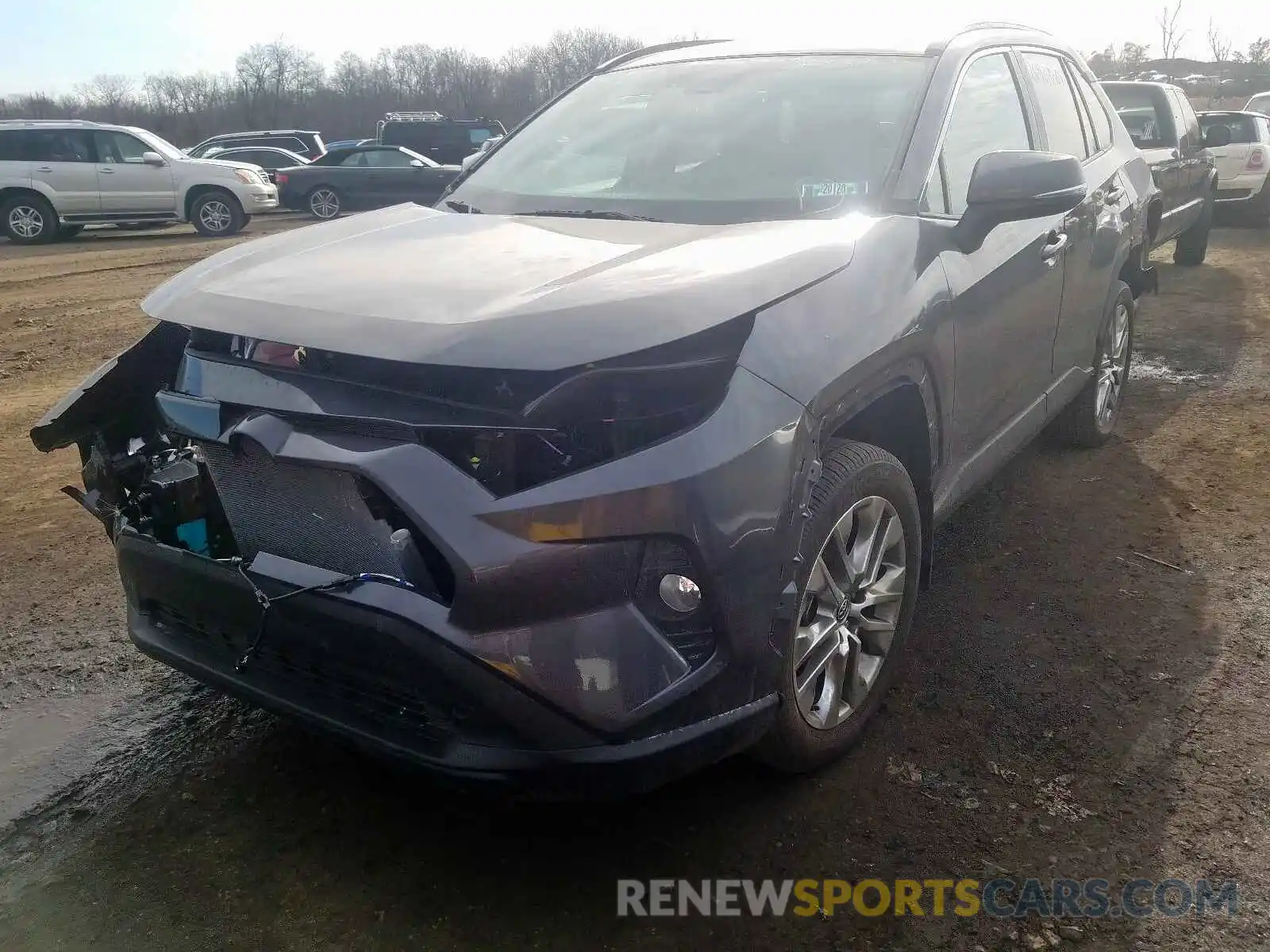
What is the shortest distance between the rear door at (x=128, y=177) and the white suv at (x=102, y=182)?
0.01 meters

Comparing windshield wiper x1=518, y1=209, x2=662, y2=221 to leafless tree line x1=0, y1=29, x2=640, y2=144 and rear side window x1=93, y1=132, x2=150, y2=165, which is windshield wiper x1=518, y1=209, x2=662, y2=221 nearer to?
rear side window x1=93, y1=132, x2=150, y2=165

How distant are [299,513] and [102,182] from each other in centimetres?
1576

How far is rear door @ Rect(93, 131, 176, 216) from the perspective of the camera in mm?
15320

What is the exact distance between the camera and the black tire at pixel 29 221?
15.1 m

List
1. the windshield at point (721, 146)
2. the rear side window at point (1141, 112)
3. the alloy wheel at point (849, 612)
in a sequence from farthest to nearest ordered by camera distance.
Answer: the rear side window at point (1141, 112) → the windshield at point (721, 146) → the alloy wheel at point (849, 612)

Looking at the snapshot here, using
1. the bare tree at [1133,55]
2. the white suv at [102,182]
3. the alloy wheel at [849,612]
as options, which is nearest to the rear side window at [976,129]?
the alloy wheel at [849,612]

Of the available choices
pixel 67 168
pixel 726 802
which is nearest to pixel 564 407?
pixel 726 802

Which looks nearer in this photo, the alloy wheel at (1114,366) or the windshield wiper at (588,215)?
the windshield wiper at (588,215)

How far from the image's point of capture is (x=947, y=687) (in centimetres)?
295

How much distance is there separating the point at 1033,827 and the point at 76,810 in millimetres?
2316

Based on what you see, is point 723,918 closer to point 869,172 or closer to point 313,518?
point 313,518

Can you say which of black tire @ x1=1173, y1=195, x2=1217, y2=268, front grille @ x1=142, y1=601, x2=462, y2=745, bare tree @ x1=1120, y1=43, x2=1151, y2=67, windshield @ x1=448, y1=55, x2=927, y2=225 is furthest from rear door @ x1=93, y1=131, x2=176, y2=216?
bare tree @ x1=1120, y1=43, x2=1151, y2=67

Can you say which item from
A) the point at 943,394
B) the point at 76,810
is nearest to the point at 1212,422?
the point at 943,394

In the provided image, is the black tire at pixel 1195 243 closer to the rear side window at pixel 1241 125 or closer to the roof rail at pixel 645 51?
the rear side window at pixel 1241 125
